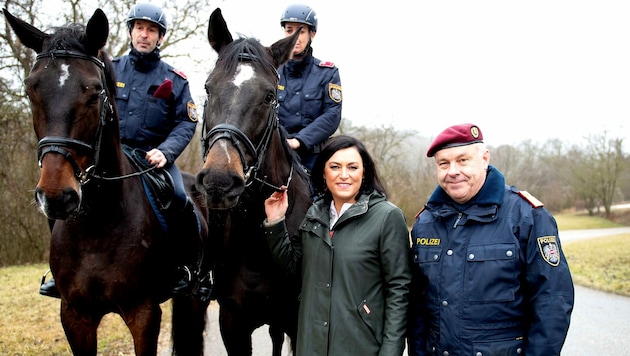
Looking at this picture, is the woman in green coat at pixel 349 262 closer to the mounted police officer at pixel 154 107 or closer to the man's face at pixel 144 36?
the mounted police officer at pixel 154 107

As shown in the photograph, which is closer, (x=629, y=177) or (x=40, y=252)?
(x=40, y=252)

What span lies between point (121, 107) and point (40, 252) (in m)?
13.1

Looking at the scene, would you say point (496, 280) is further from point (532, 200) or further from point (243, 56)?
point (243, 56)

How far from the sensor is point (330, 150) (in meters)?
2.91

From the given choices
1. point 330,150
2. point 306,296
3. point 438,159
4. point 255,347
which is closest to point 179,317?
point 255,347

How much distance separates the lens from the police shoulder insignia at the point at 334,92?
4.07 meters

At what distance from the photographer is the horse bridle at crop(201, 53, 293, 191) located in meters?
2.54

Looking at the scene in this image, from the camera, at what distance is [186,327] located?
489 cm

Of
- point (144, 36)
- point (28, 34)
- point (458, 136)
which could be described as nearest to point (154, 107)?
point (144, 36)

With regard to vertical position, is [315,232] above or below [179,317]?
above

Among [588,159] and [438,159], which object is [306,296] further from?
[588,159]

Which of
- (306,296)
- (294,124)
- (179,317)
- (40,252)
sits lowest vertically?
(40,252)

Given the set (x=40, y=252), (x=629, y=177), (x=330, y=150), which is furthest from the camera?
(x=629, y=177)

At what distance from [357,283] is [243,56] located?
4.96ft
